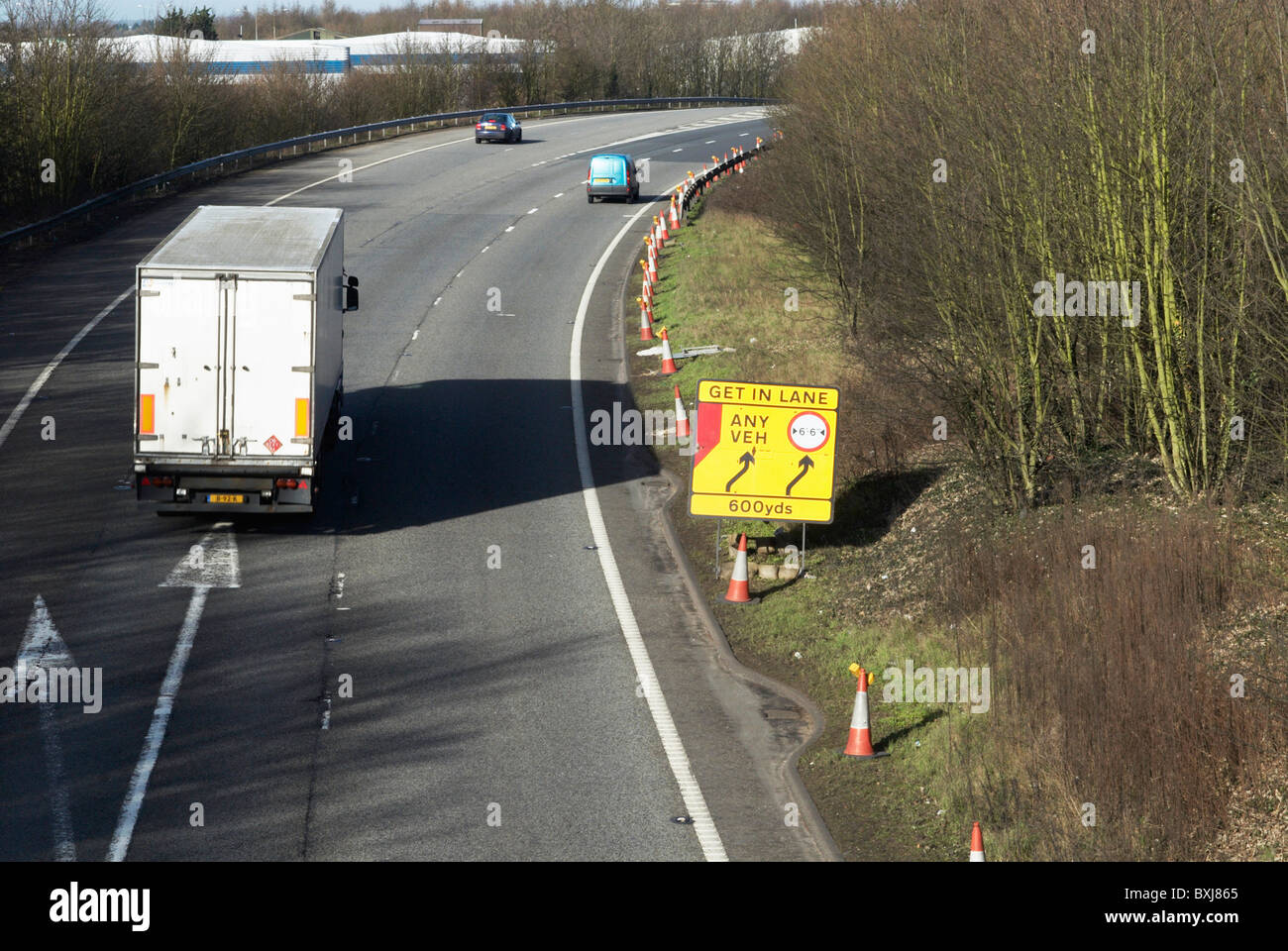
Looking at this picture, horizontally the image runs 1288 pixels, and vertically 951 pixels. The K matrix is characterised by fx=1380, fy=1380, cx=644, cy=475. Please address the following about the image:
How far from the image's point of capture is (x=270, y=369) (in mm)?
15969

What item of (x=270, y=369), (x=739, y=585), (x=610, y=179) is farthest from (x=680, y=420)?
(x=610, y=179)

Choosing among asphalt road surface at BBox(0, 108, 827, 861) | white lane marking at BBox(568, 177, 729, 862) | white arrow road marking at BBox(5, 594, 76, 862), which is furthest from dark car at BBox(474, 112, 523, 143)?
white arrow road marking at BBox(5, 594, 76, 862)

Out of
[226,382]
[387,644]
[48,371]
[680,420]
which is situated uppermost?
[226,382]

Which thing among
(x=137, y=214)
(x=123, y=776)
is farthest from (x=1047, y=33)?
(x=137, y=214)

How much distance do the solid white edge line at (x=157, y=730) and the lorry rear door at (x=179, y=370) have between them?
6.99ft

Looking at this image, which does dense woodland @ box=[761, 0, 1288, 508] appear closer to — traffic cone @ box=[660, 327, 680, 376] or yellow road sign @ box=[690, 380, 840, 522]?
yellow road sign @ box=[690, 380, 840, 522]

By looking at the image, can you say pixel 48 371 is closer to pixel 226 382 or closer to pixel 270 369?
pixel 226 382

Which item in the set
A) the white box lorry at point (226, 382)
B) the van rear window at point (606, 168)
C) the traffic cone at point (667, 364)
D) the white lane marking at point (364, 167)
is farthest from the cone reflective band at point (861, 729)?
the van rear window at point (606, 168)

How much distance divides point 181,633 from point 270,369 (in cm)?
374

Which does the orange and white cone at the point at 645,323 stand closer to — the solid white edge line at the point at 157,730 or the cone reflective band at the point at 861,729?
the solid white edge line at the point at 157,730

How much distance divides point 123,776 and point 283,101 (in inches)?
1951

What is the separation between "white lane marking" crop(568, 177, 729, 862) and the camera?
10117 mm

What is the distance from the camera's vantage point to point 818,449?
15.4m

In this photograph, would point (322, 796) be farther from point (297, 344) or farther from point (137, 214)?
point (137, 214)
